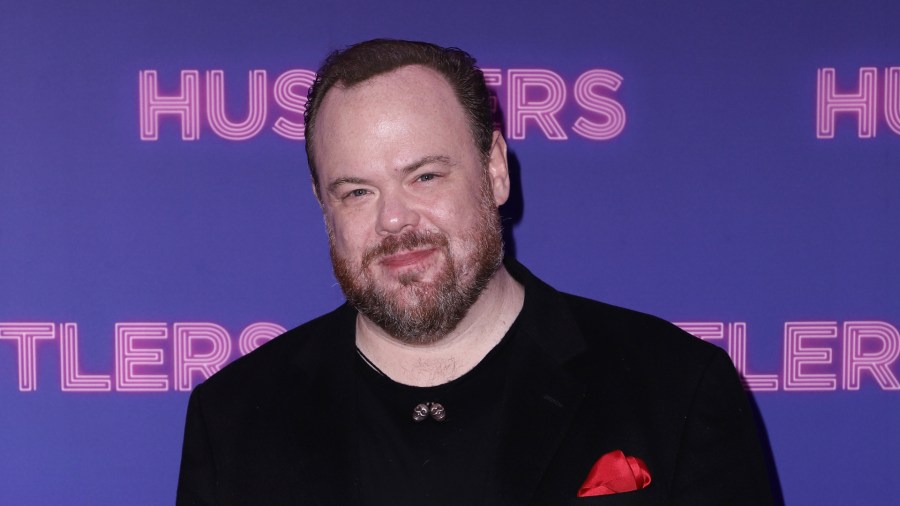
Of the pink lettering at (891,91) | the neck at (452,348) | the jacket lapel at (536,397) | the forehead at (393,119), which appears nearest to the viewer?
the jacket lapel at (536,397)

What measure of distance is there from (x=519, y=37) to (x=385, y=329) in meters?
1.06

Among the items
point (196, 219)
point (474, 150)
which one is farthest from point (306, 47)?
point (474, 150)

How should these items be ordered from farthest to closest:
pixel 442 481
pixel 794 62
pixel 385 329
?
pixel 794 62, pixel 385 329, pixel 442 481

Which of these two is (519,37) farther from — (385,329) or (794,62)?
(385,329)

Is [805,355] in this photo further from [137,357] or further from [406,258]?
[137,357]

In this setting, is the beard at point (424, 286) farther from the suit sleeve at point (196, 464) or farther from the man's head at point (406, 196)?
the suit sleeve at point (196, 464)

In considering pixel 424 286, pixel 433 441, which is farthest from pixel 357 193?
pixel 433 441

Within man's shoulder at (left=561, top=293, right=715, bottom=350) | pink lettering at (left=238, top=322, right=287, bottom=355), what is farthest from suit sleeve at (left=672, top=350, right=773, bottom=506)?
pink lettering at (left=238, top=322, right=287, bottom=355)

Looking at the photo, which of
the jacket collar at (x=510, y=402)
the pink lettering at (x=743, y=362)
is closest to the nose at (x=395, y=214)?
the jacket collar at (x=510, y=402)

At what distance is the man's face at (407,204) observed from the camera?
198 centimetres

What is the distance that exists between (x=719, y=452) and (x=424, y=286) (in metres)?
0.77

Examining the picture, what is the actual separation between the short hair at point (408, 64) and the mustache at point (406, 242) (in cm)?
27

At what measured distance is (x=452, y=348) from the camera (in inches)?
83.4

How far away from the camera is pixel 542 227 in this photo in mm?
2658
